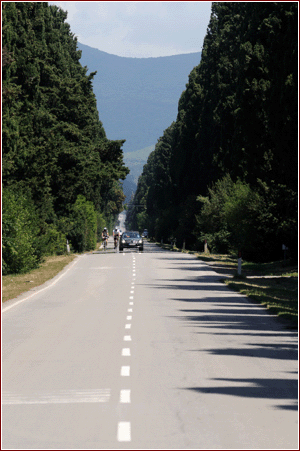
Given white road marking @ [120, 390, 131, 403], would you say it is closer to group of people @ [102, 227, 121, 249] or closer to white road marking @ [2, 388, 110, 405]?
white road marking @ [2, 388, 110, 405]

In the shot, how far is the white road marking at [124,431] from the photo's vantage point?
300 inches

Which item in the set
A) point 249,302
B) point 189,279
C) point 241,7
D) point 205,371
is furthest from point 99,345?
point 241,7

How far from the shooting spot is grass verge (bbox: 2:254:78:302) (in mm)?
25862

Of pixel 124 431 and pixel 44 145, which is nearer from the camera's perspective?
pixel 124 431

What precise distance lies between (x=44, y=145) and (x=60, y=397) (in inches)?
1498

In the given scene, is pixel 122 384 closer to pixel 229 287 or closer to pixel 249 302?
pixel 249 302

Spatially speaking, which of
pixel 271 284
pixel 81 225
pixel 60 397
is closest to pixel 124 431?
pixel 60 397

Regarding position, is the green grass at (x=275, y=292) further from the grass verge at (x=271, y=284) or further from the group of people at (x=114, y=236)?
the group of people at (x=114, y=236)

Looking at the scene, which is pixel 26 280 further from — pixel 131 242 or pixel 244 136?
pixel 131 242

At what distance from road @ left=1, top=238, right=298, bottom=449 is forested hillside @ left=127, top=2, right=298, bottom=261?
11.6 meters

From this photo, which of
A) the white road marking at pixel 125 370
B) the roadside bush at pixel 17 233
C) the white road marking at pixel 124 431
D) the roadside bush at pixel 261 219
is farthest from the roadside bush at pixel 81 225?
the white road marking at pixel 124 431

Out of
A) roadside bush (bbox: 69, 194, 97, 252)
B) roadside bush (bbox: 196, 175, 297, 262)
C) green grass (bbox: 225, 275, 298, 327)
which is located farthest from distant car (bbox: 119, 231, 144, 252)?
green grass (bbox: 225, 275, 298, 327)

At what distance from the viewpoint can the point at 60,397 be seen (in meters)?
9.62

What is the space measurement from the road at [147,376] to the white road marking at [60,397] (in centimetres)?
1
